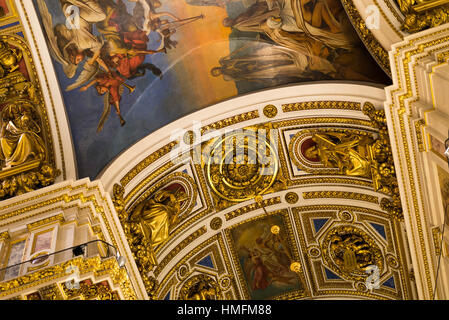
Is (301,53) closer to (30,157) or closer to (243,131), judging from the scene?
(243,131)

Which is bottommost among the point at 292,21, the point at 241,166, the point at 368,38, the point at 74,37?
the point at 241,166

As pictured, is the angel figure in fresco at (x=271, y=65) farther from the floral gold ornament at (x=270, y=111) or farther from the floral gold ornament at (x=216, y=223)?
the floral gold ornament at (x=216, y=223)

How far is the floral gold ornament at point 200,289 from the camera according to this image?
539 inches

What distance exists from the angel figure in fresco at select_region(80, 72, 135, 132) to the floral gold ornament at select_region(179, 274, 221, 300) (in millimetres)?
4272

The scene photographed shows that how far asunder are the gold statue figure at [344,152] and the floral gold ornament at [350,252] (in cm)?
189

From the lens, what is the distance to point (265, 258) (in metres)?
14.5

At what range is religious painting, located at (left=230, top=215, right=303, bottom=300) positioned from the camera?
14.0 metres

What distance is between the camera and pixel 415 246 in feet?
33.1

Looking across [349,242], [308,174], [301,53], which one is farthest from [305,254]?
[301,53]

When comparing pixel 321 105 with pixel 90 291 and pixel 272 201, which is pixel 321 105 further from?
pixel 90 291

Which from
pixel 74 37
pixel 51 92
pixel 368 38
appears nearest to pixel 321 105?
pixel 368 38

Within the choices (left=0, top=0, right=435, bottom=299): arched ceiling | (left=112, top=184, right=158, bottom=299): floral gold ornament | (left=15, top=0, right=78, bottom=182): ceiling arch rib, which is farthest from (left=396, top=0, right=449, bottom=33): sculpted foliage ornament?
(left=15, top=0, right=78, bottom=182): ceiling arch rib

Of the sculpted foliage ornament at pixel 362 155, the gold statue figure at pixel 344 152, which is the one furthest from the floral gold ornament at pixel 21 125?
the gold statue figure at pixel 344 152

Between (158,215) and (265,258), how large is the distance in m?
3.54
